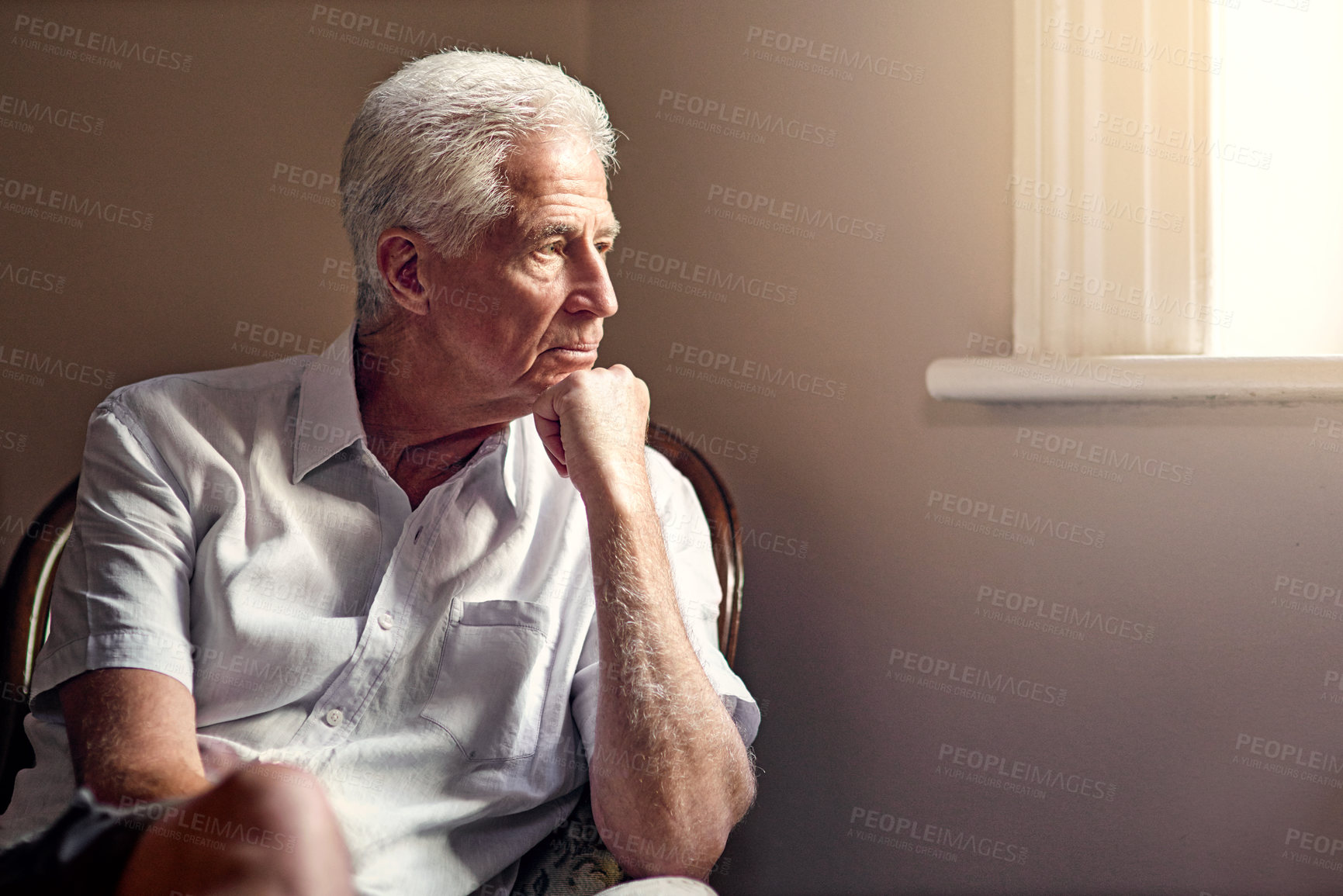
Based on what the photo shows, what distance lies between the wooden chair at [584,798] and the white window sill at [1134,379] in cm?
38

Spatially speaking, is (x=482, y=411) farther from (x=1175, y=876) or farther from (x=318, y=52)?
(x=1175, y=876)

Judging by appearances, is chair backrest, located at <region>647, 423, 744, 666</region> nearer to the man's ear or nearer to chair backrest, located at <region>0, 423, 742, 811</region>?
the man's ear

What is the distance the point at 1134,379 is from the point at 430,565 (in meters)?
0.93

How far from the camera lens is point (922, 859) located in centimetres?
141

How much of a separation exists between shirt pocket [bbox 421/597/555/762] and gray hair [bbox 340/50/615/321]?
0.45 meters

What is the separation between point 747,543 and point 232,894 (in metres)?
1.03

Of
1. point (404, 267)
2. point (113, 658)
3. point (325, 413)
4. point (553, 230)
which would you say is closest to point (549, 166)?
point (553, 230)

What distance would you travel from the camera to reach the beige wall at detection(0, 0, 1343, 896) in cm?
122

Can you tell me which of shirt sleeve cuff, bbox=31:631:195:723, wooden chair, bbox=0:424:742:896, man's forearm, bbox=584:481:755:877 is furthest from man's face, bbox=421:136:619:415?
shirt sleeve cuff, bbox=31:631:195:723

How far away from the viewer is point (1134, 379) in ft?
4.09

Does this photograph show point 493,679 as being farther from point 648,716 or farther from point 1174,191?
point 1174,191

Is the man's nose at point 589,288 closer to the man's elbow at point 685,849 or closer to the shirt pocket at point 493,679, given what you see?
the shirt pocket at point 493,679

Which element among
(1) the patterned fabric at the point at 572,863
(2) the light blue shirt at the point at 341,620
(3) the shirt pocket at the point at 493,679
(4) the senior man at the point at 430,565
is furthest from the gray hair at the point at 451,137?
(1) the patterned fabric at the point at 572,863

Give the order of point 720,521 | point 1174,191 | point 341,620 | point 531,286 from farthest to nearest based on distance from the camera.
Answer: point 720,521
point 1174,191
point 531,286
point 341,620
